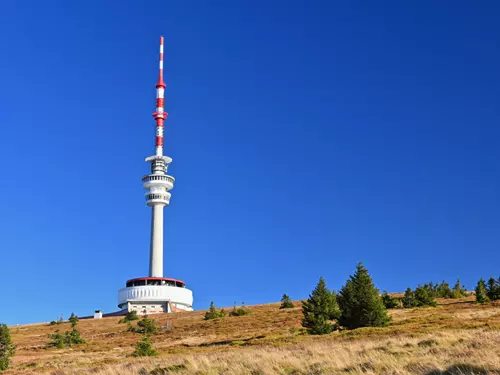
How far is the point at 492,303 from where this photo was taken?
219ft

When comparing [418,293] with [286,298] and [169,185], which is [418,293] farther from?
[169,185]

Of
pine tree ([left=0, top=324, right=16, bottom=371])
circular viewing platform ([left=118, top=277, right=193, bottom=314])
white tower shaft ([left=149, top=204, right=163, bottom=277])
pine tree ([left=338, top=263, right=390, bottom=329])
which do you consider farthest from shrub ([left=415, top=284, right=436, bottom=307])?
white tower shaft ([left=149, top=204, right=163, bottom=277])

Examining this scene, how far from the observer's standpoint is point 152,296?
137000mm

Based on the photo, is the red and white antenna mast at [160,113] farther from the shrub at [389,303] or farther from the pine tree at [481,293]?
the pine tree at [481,293]

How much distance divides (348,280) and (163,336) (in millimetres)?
28439

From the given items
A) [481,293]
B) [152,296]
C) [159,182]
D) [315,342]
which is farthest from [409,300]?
[159,182]

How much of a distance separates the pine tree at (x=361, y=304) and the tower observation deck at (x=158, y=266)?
9040cm

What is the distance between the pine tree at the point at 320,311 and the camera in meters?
49.8

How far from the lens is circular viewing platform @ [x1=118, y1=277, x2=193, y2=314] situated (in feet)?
447

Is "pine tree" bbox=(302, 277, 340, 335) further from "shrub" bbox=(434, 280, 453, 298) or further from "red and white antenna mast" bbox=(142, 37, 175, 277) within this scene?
"red and white antenna mast" bbox=(142, 37, 175, 277)

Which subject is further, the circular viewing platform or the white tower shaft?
the white tower shaft

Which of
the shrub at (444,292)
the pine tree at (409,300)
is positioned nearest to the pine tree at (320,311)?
the pine tree at (409,300)

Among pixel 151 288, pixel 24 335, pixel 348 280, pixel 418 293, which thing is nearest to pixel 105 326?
pixel 24 335

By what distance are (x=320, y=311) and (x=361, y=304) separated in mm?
4519
